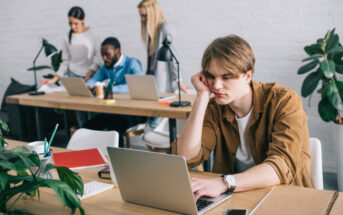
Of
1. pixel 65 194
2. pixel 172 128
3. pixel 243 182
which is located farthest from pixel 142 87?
pixel 65 194

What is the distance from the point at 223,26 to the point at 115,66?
120 centimetres

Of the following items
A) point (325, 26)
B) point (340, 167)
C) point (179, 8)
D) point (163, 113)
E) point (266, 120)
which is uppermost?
point (179, 8)

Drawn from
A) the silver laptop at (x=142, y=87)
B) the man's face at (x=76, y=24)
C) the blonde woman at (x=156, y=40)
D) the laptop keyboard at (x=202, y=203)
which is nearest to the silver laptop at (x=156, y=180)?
the laptop keyboard at (x=202, y=203)

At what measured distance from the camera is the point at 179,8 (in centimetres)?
411

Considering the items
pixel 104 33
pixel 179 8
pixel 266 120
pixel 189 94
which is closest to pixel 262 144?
pixel 266 120

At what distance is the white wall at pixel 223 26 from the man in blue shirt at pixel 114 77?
796 millimetres

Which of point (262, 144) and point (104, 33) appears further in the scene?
point (104, 33)

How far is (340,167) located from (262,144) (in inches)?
63.7

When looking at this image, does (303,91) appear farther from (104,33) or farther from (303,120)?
(104,33)

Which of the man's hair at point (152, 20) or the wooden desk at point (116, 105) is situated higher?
the man's hair at point (152, 20)

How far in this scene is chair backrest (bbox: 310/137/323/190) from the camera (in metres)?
1.60

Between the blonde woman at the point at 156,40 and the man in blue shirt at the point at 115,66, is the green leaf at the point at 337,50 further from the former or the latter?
the man in blue shirt at the point at 115,66

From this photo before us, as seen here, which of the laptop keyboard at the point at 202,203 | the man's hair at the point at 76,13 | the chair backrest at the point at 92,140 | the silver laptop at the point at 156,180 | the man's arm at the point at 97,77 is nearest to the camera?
the silver laptop at the point at 156,180

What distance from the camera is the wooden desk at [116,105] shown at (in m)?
2.67
